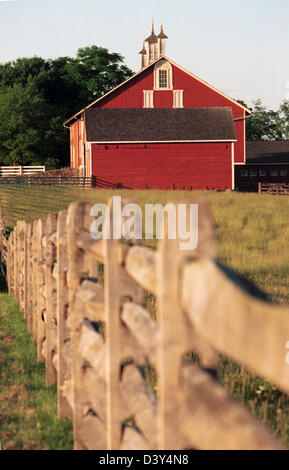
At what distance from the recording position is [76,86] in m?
81.1

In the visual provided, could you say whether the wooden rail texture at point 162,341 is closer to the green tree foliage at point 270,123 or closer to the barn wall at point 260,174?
the barn wall at point 260,174

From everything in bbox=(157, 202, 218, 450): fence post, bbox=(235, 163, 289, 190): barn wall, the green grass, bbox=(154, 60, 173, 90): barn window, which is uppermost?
bbox=(154, 60, 173, 90): barn window

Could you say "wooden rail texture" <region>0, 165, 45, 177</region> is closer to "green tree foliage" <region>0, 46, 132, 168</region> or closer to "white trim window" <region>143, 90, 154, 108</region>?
"green tree foliage" <region>0, 46, 132, 168</region>

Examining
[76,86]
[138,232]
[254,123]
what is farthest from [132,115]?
[254,123]

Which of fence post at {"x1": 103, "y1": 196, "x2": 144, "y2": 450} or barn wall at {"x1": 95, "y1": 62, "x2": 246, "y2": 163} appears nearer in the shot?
fence post at {"x1": 103, "y1": 196, "x2": 144, "y2": 450}

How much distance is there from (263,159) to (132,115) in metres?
21.8

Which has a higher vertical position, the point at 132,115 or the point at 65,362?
the point at 132,115

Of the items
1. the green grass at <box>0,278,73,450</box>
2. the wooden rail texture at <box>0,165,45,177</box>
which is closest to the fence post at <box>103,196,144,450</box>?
the green grass at <box>0,278,73,450</box>

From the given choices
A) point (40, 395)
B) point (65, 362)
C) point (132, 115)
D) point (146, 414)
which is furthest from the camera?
point (132, 115)

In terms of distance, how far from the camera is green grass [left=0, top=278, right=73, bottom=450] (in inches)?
192

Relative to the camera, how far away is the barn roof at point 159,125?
4375 centimetres

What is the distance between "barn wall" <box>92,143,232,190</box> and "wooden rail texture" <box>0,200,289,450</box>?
37.9m

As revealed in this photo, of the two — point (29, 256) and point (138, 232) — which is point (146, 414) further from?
point (29, 256)

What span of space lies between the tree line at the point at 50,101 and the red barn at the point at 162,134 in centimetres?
2178
